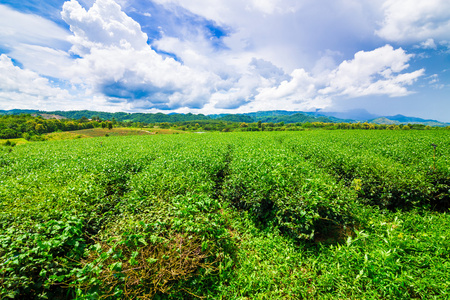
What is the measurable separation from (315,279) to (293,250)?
3.41 ft

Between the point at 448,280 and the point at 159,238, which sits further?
the point at 159,238

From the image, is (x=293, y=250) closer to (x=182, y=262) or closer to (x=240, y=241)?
(x=240, y=241)

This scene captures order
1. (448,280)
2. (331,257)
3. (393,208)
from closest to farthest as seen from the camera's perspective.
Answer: (448,280) < (331,257) < (393,208)

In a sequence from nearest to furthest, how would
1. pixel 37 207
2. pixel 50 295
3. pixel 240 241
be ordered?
pixel 50 295, pixel 37 207, pixel 240 241

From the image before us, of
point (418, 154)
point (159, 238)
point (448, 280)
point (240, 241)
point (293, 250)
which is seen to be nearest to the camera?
point (448, 280)

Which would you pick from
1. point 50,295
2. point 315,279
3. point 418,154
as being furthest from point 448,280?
point 418,154

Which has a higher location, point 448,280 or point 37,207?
point 37,207

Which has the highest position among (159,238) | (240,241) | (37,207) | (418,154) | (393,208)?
(418,154)

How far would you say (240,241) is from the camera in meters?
5.86

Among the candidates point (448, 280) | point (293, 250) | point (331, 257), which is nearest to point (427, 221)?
point (448, 280)

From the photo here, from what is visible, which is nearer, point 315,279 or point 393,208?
point 315,279

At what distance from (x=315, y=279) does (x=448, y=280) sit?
2575 mm

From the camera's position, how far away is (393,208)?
24.2 ft

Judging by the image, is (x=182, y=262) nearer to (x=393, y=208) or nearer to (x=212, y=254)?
(x=212, y=254)
